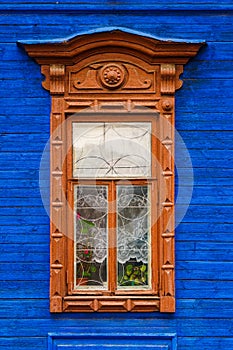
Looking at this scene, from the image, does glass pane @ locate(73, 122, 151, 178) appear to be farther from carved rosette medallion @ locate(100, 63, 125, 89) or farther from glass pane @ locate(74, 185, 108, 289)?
carved rosette medallion @ locate(100, 63, 125, 89)

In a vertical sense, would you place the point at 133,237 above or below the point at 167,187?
below

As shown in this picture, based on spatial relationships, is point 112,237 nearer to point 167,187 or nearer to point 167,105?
point 167,187

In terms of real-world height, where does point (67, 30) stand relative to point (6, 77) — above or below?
above

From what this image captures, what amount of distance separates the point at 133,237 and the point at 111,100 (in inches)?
40.8

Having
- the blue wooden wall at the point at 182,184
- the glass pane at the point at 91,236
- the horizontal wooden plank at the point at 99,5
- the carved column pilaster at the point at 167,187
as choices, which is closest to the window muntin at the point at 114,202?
the glass pane at the point at 91,236

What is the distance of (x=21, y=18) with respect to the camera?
4.84 metres

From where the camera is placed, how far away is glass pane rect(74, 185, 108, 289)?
4.80 meters

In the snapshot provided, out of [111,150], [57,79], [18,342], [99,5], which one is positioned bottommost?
[18,342]

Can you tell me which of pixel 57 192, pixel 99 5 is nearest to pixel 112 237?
pixel 57 192

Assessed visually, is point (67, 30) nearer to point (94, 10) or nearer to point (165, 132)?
point (94, 10)

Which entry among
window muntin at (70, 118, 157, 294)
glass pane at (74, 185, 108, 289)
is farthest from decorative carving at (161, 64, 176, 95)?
glass pane at (74, 185, 108, 289)

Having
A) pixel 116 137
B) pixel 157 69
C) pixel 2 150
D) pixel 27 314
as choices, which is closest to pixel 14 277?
pixel 27 314

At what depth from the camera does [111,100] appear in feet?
15.8

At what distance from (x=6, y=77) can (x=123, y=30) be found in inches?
37.1
